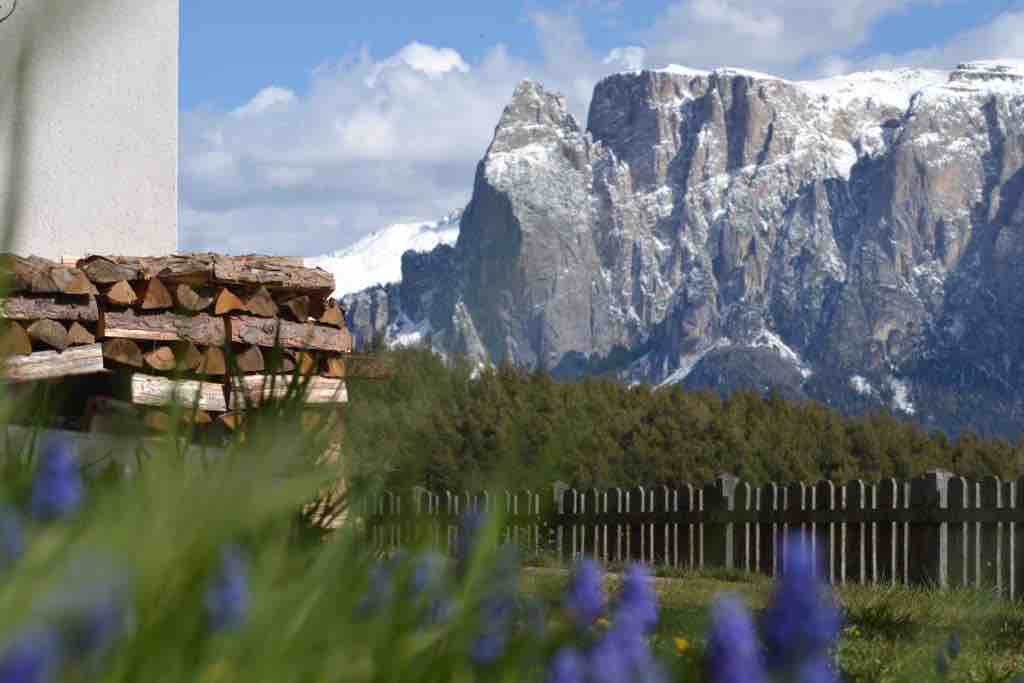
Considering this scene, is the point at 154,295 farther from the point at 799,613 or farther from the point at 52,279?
the point at 799,613

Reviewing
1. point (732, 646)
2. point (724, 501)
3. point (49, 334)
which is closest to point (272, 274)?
point (49, 334)

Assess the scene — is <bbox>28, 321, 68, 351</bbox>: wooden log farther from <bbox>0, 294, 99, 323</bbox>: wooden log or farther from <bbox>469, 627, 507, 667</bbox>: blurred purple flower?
<bbox>469, 627, 507, 667</bbox>: blurred purple flower

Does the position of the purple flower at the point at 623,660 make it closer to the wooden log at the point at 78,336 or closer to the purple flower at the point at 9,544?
the purple flower at the point at 9,544

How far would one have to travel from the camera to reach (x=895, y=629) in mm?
5164

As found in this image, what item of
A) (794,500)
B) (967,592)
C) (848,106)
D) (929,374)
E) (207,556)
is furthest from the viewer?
(848,106)

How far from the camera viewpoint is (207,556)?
0.94 meters

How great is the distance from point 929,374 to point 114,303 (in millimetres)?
158570

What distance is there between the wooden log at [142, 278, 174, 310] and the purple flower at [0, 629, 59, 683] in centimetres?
617

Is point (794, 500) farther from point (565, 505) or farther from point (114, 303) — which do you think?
point (114, 303)

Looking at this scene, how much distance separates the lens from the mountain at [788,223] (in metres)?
162

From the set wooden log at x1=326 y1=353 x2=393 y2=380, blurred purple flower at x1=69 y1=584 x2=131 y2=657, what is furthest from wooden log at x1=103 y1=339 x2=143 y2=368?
blurred purple flower at x1=69 y1=584 x2=131 y2=657

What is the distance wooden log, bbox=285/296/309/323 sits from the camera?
6.78m

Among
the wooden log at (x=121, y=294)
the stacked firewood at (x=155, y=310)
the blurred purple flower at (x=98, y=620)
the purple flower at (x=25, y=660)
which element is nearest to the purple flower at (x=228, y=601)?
the blurred purple flower at (x=98, y=620)

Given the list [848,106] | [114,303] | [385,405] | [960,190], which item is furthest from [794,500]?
[848,106]
